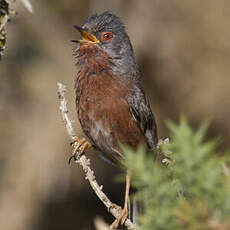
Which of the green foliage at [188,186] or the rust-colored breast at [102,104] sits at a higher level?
the rust-colored breast at [102,104]

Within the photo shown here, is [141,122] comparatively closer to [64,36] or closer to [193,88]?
[64,36]

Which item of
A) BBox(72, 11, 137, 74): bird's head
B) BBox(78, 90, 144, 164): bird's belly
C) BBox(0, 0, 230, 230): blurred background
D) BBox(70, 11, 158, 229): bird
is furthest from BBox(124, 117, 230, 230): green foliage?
BBox(0, 0, 230, 230): blurred background

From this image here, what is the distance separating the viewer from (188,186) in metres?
1.03

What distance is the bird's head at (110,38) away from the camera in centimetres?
472

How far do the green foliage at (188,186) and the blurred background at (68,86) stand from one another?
16.6 feet

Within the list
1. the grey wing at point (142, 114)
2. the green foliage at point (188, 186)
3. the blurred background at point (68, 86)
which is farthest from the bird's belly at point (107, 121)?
the green foliage at point (188, 186)

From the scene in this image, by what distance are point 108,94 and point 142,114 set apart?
633 mm

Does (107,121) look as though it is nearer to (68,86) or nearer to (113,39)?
(113,39)

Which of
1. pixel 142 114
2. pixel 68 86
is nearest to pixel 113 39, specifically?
pixel 142 114

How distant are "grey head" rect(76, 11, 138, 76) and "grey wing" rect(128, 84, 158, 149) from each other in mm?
247

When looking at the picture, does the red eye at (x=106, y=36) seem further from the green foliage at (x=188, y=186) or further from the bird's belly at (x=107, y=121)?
the green foliage at (x=188, y=186)

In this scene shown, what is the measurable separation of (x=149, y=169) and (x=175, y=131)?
104mm

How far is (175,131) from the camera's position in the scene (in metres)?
1.03

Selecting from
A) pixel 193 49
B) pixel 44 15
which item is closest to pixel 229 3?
pixel 193 49
